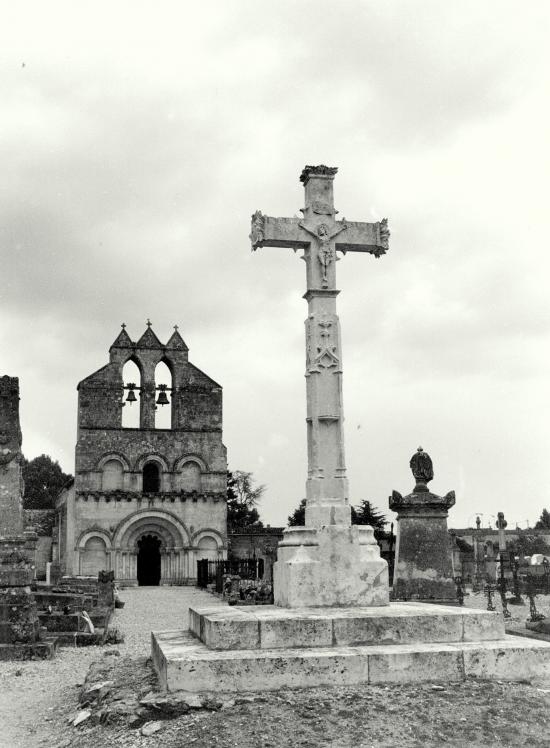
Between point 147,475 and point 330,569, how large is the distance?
33.0 metres

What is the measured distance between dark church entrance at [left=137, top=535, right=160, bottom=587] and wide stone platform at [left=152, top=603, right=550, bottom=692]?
32.8 m

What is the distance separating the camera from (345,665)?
6250 millimetres

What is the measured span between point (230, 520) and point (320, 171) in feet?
166

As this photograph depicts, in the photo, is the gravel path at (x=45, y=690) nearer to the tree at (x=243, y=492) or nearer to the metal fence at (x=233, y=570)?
the metal fence at (x=233, y=570)

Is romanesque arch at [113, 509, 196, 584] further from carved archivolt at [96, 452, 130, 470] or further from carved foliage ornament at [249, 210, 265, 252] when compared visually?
carved foliage ornament at [249, 210, 265, 252]

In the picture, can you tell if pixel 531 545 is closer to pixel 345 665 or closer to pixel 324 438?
pixel 324 438

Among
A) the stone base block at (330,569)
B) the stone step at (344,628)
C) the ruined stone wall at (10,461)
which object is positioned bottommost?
the stone step at (344,628)

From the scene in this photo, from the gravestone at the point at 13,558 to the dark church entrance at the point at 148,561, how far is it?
2644 centimetres

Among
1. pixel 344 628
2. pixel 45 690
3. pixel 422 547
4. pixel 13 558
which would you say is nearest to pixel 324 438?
pixel 344 628

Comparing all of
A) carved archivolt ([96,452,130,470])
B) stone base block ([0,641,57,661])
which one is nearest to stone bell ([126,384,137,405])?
carved archivolt ([96,452,130,470])

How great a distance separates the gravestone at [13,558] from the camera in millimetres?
11688

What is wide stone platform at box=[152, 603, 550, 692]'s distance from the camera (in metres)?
6.16

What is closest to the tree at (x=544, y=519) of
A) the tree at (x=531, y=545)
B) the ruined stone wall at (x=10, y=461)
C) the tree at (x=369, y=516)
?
the tree at (x=531, y=545)

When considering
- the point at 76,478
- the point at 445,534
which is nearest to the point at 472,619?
the point at 445,534
